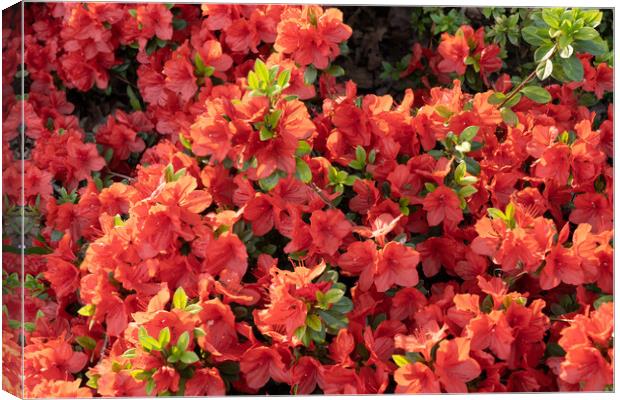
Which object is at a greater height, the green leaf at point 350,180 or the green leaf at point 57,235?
the green leaf at point 350,180

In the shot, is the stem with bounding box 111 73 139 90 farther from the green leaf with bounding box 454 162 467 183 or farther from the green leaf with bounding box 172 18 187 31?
the green leaf with bounding box 454 162 467 183

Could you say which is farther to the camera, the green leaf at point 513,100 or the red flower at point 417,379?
the green leaf at point 513,100

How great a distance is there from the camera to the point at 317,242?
1736mm

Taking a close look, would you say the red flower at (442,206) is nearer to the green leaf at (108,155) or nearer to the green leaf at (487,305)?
the green leaf at (487,305)

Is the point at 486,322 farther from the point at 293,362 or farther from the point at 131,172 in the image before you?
the point at 131,172

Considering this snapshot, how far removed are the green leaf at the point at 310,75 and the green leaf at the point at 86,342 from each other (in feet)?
2.64

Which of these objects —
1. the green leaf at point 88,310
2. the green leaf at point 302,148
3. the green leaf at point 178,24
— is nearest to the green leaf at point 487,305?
the green leaf at point 302,148

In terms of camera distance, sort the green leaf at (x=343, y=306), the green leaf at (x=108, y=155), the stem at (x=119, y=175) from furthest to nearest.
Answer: the green leaf at (x=108, y=155) → the stem at (x=119, y=175) → the green leaf at (x=343, y=306)

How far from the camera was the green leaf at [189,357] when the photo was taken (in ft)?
5.17

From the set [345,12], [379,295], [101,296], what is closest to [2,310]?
[101,296]

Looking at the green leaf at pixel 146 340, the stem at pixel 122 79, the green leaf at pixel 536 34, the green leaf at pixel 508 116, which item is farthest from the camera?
the stem at pixel 122 79

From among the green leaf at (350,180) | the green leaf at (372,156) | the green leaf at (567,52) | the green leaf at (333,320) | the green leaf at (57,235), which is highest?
the green leaf at (567,52)

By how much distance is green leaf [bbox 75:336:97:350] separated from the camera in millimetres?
1868

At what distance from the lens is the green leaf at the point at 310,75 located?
2.03 m
